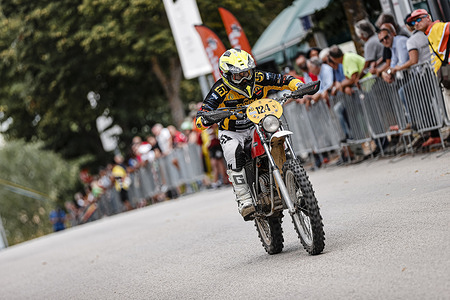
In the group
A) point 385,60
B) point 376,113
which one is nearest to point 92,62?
point 376,113

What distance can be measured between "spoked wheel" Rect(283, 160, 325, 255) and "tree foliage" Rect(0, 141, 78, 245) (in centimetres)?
3795

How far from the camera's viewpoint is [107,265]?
40.3ft

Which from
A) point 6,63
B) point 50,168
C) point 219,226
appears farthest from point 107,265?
point 50,168

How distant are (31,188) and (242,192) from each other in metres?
40.7

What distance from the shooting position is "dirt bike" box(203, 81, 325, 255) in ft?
25.3

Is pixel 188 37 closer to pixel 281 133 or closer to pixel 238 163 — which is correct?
pixel 238 163

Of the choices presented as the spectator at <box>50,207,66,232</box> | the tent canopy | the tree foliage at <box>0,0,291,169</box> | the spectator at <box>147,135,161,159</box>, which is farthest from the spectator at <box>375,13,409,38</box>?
the spectator at <box>50,207,66,232</box>

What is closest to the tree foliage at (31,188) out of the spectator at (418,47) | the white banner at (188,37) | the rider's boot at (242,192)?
the white banner at (188,37)

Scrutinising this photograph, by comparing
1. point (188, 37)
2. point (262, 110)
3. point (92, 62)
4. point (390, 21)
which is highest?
point (92, 62)

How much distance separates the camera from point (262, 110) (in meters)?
8.11

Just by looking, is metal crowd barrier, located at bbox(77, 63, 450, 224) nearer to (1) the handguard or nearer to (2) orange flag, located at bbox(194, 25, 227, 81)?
(2) orange flag, located at bbox(194, 25, 227, 81)

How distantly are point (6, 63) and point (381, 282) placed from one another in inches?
1398

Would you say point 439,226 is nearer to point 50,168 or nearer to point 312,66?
point 312,66

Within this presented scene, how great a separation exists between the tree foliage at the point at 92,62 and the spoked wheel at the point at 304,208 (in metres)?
25.5
